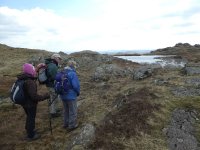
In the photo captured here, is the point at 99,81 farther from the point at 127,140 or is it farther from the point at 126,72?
the point at 127,140

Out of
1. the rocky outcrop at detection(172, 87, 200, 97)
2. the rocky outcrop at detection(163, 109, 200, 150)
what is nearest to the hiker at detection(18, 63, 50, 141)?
the rocky outcrop at detection(163, 109, 200, 150)

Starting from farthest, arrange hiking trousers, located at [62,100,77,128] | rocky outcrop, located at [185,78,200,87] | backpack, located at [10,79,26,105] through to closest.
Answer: rocky outcrop, located at [185,78,200,87]
hiking trousers, located at [62,100,77,128]
backpack, located at [10,79,26,105]

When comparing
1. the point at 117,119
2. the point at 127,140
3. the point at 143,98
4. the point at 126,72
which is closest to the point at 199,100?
the point at 143,98

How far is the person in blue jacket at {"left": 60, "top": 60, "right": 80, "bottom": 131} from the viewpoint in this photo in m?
15.7

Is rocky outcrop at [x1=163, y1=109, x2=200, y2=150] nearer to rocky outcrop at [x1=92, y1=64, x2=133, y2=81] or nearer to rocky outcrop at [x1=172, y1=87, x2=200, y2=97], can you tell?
rocky outcrop at [x1=172, y1=87, x2=200, y2=97]

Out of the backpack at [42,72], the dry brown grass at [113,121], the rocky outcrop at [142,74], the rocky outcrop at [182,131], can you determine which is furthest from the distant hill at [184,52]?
the backpack at [42,72]

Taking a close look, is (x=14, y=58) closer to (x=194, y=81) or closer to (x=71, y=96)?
(x=194, y=81)

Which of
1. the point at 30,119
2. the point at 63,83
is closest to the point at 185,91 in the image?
the point at 63,83

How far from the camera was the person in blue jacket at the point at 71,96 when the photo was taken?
15.7 meters

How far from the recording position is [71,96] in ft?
52.3

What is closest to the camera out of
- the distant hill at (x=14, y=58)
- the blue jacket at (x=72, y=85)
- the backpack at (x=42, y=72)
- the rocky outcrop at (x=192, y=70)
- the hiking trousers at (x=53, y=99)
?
the blue jacket at (x=72, y=85)

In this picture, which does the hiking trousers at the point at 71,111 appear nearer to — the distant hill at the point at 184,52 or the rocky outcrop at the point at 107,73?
the rocky outcrop at the point at 107,73

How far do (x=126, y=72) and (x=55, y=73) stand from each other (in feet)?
65.1

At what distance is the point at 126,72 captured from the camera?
120ft
